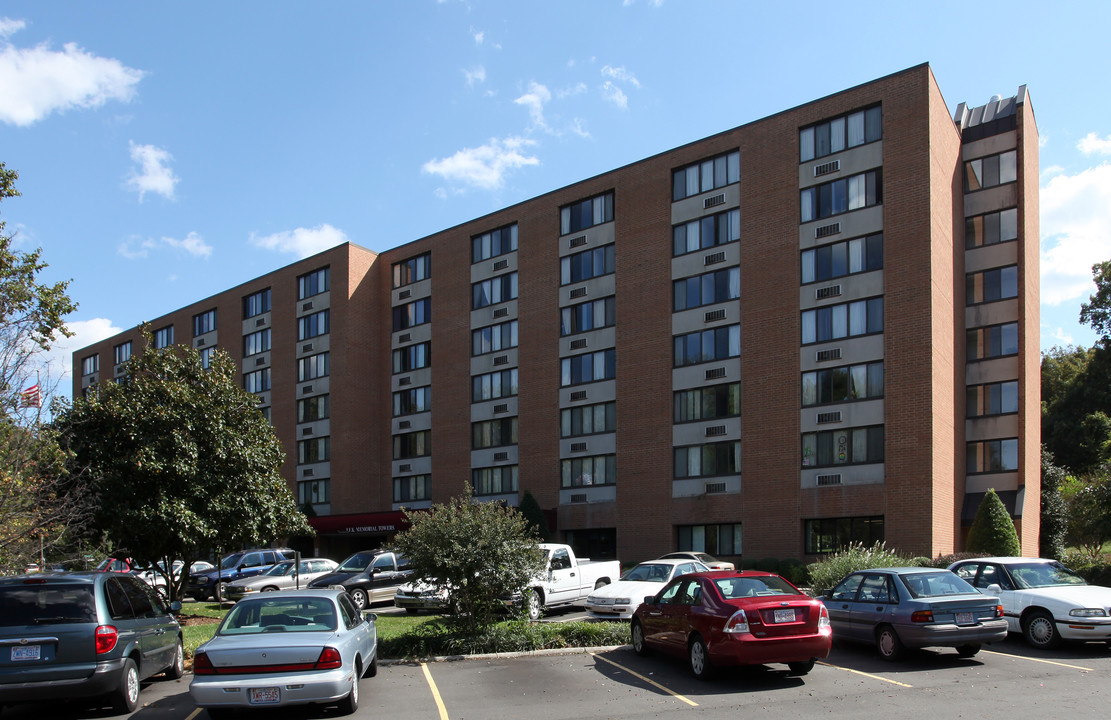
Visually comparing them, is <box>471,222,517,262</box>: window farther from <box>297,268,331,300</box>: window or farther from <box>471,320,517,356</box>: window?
<box>297,268,331,300</box>: window

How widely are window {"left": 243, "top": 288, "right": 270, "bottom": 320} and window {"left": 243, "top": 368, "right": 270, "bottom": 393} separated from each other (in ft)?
12.3

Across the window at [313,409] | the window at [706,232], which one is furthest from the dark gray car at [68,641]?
the window at [313,409]

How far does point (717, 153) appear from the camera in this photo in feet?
128

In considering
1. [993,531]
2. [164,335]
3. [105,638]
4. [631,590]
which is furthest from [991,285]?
[164,335]

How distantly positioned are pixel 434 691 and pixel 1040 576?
418 inches

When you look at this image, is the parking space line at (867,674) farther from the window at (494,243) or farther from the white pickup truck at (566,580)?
the window at (494,243)

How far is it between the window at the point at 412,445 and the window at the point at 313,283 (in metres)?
10.2

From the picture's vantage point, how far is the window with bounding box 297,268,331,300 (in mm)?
53688

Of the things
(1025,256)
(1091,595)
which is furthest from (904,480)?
(1091,595)

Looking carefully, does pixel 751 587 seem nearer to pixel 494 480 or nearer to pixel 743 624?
pixel 743 624

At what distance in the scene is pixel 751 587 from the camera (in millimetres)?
12531

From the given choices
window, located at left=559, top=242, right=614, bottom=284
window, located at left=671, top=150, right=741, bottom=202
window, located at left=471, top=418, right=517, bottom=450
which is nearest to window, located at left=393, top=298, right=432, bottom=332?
window, located at left=471, top=418, right=517, bottom=450

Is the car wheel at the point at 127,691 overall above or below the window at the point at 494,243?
below

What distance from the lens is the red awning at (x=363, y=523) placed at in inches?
1763
